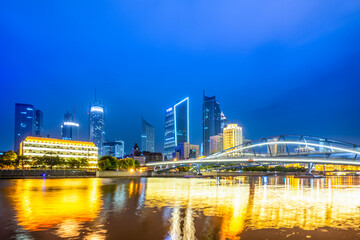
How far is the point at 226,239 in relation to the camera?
504 inches

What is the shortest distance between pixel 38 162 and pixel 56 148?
91.8ft

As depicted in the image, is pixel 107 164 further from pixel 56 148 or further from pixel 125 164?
pixel 56 148

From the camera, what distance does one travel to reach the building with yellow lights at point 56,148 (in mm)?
132125

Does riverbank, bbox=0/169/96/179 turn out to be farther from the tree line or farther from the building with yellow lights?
the building with yellow lights

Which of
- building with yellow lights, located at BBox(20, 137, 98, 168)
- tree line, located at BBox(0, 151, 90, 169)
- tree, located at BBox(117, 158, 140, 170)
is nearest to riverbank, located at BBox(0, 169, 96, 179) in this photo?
tree line, located at BBox(0, 151, 90, 169)

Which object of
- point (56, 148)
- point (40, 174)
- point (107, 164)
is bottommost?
point (40, 174)

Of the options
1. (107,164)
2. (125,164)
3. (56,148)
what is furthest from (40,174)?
(56,148)

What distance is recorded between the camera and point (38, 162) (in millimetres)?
112000

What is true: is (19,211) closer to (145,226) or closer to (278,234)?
(145,226)

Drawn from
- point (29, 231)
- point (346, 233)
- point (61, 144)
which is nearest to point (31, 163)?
point (61, 144)

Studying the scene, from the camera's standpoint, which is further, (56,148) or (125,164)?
(56,148)

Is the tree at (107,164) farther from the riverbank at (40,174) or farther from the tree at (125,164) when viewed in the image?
the riverbank at (40,174)

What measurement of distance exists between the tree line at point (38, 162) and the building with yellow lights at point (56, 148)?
24.9 ft

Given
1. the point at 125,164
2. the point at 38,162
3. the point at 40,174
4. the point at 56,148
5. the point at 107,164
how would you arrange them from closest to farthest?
the point at 40,174 → the point at 38,162 → the point at 107,164 → the point at 125,164 → the point at 56,148
